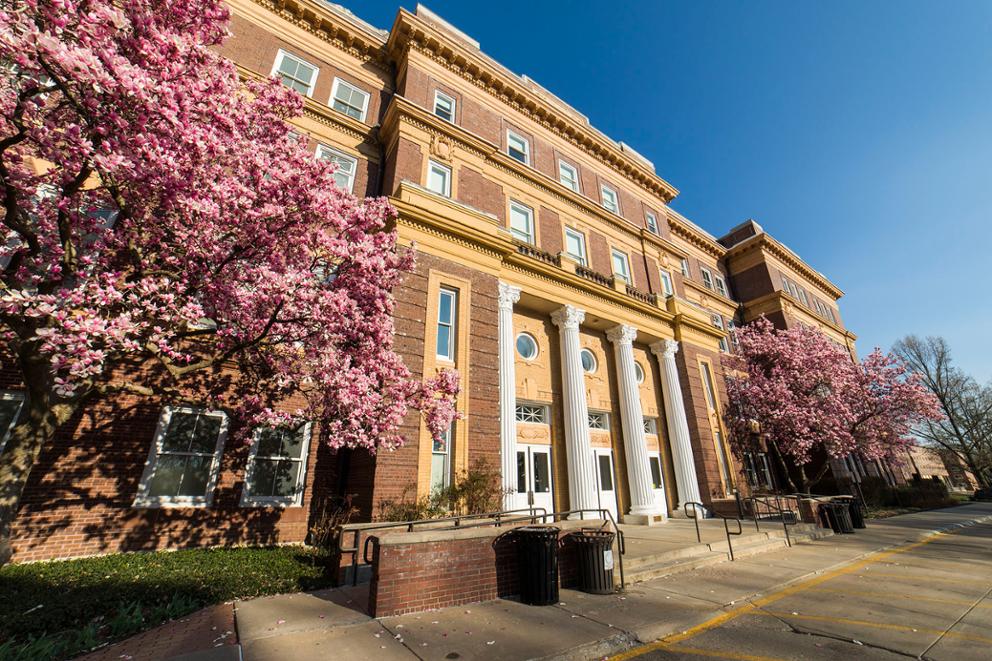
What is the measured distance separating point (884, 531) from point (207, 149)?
70.8 feet

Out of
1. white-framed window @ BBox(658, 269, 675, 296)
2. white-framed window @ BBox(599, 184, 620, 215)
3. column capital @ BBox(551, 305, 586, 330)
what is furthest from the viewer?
white-framed window @ BBox(658, 269, 675, 296)

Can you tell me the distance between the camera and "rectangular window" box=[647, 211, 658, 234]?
2366 cm

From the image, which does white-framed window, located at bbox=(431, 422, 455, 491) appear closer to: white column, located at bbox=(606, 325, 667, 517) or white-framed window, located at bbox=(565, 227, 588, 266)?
white column, located at bbox=(606, 325, 667, 517)

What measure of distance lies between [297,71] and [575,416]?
53.2 feet

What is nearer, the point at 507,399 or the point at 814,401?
the point at 507,399

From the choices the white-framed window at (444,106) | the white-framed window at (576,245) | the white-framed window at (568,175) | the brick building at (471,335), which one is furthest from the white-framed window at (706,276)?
the white-framed window at (444,106)

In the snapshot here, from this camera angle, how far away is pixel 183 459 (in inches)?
361

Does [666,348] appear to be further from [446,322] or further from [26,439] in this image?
[26,439]

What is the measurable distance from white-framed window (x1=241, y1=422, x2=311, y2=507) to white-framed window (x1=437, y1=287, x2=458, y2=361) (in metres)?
4.28

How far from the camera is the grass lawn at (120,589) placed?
184 inches

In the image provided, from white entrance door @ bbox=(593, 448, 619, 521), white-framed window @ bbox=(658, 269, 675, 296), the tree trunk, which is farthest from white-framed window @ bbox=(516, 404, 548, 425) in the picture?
white-framed window @ bbox=(658, 269, 675, 296)

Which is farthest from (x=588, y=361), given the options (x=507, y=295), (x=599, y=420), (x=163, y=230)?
(x=163, y=230)

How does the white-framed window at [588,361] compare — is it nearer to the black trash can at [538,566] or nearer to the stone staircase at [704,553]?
the stone staircase at [704,553]

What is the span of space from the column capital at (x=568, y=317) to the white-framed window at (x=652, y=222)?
10731 millimetres
